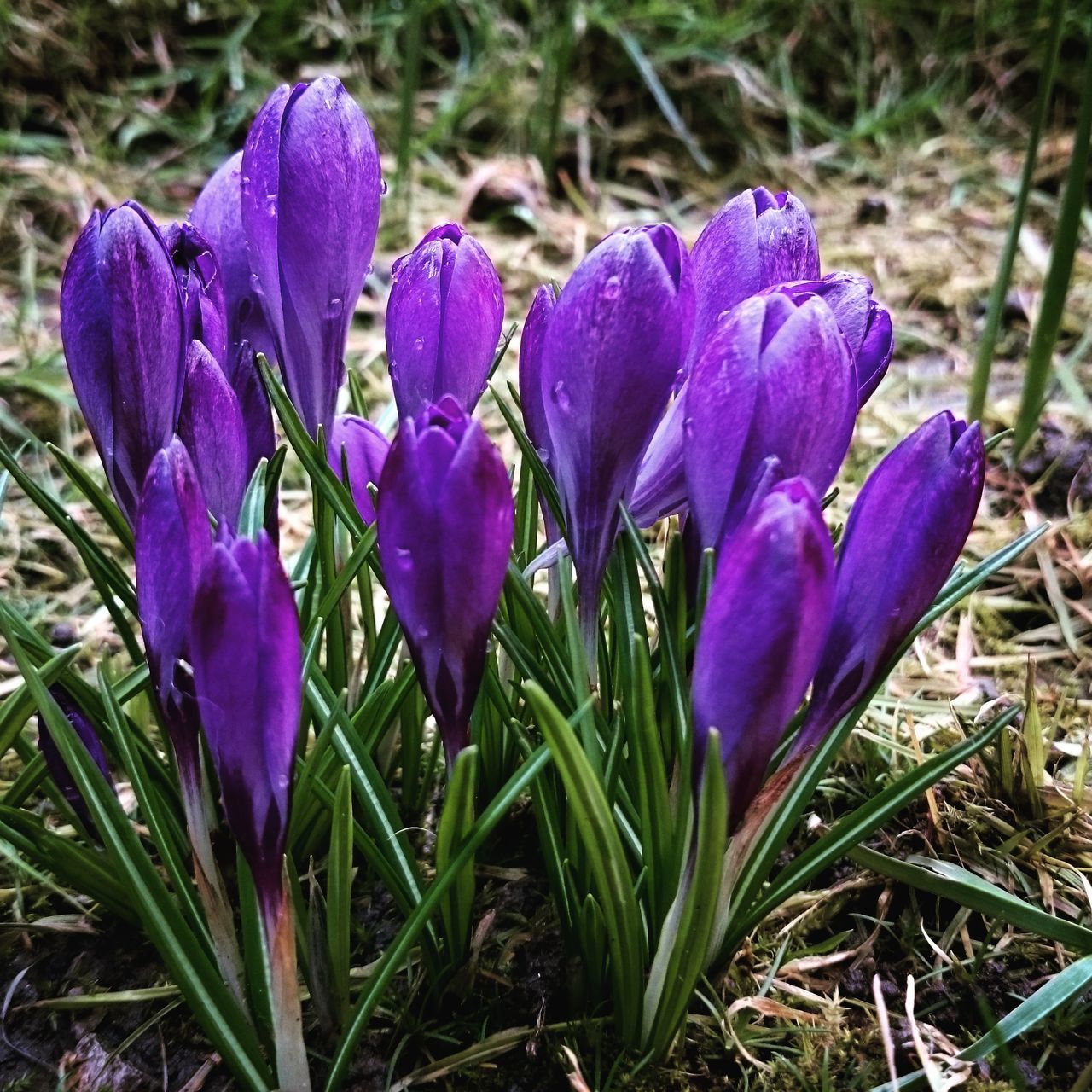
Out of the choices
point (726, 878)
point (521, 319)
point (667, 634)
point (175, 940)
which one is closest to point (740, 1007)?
point (726, 878)

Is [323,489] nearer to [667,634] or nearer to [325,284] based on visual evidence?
[325,284]

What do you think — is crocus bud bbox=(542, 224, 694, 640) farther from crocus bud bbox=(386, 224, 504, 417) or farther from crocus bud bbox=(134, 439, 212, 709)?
crocus bud bbox=(134, 439, 212, 709)

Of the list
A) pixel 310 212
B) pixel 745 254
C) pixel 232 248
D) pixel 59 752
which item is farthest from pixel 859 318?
pixel 59 752

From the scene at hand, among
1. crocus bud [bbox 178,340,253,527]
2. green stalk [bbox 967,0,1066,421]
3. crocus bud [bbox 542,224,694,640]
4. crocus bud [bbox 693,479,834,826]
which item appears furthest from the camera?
green stalk [bbox 967,0,1066,421]

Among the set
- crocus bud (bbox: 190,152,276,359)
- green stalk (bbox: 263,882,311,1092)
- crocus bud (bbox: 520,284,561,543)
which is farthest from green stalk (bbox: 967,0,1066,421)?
green stalk (bbox: 263,882,311,1092)

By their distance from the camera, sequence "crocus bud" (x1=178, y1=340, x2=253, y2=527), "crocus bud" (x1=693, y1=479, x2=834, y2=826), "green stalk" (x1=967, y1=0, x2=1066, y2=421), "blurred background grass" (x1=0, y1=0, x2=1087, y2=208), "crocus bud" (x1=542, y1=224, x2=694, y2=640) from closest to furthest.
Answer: "crocus bud" (x1=693, y1=479, x2=834, y2=826) < "crocus bud" (x1=542, y1=224, x2=694, y2=640) < "crocus bud" (x1=178, y1=340, x2=253, y2=527) < "green stalk" (x1=967, y1=0, x2=1066, y2=421) < "blurred background grass" (x1=0, y1=0, x2=1087, y2=208)

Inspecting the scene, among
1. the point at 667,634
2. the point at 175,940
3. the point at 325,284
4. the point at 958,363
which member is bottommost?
the point at 958,363

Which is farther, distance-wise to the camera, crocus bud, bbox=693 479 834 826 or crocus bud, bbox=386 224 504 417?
crocus bud, bbox=386 224 504 417

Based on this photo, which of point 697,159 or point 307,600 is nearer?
point 307,600
